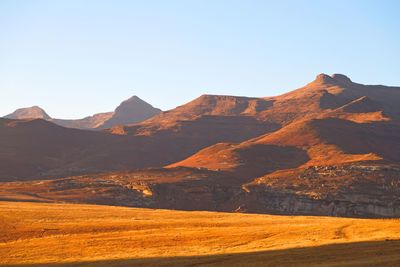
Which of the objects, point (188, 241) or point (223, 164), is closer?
point (188, 241)

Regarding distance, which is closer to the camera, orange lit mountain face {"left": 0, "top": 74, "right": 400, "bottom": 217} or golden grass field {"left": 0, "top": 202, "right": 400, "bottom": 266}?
golden grass field {"left": 0, "top": 202, "right": 400, "bottom": 266}

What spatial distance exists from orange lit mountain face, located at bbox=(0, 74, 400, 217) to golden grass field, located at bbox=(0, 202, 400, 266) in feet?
112

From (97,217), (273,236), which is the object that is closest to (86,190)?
(97,217)

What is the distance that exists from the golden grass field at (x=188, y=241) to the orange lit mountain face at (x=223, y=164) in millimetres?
34276

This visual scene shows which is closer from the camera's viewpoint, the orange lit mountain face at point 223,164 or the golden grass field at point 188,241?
the golden grass field at point 188,241

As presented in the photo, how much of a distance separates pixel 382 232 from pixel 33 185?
7441 cm

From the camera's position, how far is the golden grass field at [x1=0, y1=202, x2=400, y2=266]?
80.4 ft

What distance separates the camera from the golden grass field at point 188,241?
2452 cm

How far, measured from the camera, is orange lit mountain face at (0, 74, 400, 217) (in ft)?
256

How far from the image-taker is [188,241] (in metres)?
31.1

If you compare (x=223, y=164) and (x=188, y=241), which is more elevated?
(x=223, y=164)

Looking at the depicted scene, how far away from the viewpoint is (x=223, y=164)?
11231 cm

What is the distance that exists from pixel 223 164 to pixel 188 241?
81464 mm

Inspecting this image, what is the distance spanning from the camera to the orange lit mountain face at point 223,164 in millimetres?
78125
